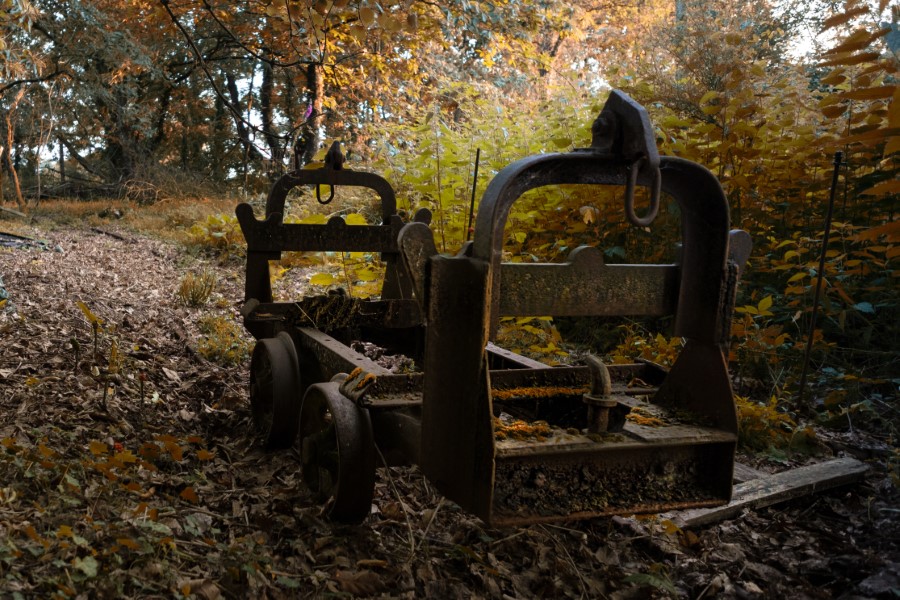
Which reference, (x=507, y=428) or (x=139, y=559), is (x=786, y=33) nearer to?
(x=507, y=428)

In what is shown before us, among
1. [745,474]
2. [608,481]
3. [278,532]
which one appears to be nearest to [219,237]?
[278,532]

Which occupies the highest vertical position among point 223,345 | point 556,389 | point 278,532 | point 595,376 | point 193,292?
point 595,376

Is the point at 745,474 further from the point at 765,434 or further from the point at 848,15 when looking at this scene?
the point at 848,15

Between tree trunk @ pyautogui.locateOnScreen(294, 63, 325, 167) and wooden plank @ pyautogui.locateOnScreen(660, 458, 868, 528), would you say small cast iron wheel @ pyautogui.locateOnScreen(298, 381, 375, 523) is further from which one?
tree trunk @ pyautogui.locateOnScreen(294, 63, 325, 167)

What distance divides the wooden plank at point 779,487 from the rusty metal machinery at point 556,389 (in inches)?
24.0

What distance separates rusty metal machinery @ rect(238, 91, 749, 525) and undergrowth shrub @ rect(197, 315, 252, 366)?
2.45m

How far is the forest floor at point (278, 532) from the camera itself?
7.60 feet

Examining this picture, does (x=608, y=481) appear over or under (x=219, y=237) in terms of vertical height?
under

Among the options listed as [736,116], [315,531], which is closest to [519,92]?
[736,116]

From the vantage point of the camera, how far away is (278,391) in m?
3.49

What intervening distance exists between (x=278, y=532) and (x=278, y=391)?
0.88 meters

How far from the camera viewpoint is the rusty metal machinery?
2057 millimetres

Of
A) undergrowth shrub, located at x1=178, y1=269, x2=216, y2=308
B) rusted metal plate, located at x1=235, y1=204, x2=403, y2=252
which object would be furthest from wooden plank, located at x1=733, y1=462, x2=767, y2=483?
undergrowth shrub, located at x1=178, y1=269, x2=216, y2=308

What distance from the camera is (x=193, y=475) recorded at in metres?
3.20
